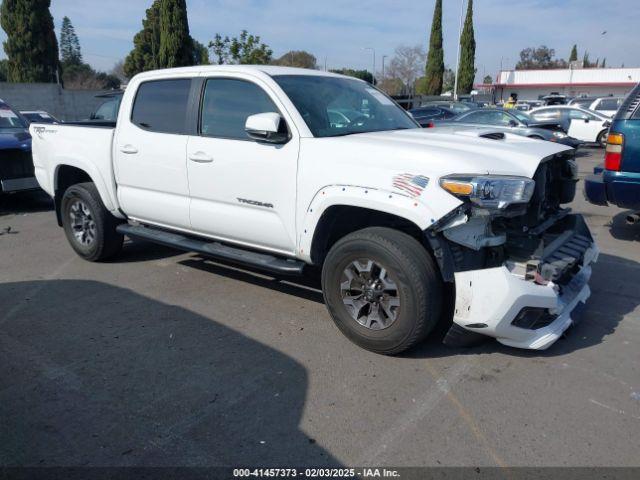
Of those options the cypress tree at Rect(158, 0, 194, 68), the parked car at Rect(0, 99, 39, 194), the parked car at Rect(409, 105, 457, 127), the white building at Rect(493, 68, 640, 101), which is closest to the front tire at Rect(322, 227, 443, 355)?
the parked car at Rect(0, 99, 39, 194)

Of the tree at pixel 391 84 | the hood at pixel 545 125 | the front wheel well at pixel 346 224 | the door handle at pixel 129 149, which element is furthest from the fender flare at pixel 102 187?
the tree at pixel 391 84

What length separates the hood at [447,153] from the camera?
11.0 ft

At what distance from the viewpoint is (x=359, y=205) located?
3596 mm

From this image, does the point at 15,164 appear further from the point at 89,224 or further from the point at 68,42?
the point at 68,42

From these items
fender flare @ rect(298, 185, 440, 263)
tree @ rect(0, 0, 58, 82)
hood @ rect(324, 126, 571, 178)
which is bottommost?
fender flare @ rect(298, 185, 440, 263)

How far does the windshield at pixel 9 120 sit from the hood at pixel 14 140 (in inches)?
22.8

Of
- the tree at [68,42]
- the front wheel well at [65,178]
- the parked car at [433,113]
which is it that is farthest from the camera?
the tree at [68,42]

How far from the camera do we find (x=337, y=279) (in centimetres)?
384

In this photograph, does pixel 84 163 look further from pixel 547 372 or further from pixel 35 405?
pixel 547 372

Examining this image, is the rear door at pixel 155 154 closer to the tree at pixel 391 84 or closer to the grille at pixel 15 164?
the grille at pixel 15 164

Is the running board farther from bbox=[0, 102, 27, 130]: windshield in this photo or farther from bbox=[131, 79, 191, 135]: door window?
bbox=[0, 102, 27, 130]: windshield

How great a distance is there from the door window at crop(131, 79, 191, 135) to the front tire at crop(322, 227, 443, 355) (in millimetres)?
1993

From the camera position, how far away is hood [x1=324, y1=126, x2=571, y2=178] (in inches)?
132

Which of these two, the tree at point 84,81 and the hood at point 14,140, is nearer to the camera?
the hood at point 14,140
